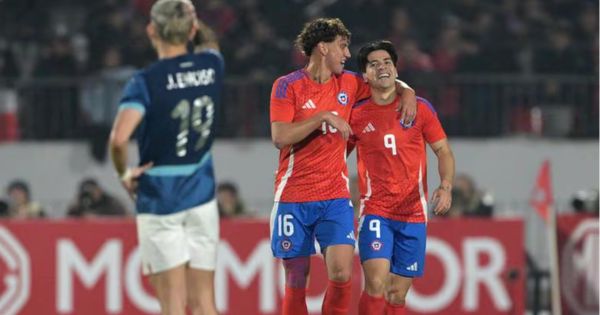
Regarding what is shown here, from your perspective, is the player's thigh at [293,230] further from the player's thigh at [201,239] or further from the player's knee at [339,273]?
the player's thigh at [201,239]

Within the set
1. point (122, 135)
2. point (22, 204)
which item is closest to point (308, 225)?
point (122, 135)

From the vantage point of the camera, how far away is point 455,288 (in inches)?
658

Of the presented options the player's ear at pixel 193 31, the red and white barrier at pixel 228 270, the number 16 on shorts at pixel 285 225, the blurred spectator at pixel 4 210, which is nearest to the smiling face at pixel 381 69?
the number 16 on shorts at pixel 285 225

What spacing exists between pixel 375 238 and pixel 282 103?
1206 mm

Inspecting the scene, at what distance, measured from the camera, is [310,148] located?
11633 millimetres

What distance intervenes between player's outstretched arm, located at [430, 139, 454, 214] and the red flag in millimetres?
4926

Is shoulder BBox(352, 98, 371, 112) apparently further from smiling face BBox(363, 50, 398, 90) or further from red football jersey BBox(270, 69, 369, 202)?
red football jersey BBox(270, 69, 369, 202)

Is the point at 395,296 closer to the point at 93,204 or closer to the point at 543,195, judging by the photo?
the point at 543,195

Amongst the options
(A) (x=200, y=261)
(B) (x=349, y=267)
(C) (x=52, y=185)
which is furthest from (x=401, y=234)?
(C) (x=52, y=185)

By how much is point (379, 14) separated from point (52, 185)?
467cm

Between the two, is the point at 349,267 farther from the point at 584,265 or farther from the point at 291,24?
the point at 291,24

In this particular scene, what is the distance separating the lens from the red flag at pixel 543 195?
55.1ft

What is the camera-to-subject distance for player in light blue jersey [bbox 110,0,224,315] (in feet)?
32.7

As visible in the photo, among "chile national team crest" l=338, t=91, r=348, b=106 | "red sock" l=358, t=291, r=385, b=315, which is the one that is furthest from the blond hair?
"red sock" l=358, t=291, r=385, b=315
